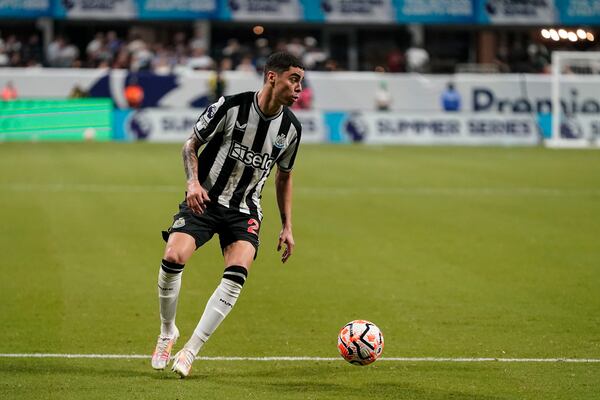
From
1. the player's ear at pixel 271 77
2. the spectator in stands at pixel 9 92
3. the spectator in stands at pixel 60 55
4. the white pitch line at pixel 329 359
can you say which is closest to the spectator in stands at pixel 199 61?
the spectator in stands at pixel 60 55

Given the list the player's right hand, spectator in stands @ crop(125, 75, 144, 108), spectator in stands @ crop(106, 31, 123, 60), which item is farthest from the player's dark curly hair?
spectator in stands @ crop(106, 31, 123, 60)

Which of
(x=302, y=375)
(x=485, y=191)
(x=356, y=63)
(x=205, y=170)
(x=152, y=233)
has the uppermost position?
(x=205, y=170)

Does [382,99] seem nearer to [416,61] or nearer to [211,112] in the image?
[416,61]

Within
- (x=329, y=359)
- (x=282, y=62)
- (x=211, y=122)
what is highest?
(x=282, y=62)

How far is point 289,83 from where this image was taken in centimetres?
782

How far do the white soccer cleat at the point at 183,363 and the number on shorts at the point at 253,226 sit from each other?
1.00 m

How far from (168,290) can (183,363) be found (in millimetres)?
596

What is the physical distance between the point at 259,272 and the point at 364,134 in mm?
24376

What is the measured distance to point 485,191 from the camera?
22.1 m

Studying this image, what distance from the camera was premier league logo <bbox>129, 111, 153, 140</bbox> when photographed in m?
36.4

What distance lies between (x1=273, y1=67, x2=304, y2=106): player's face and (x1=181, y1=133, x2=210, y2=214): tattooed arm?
70 cm

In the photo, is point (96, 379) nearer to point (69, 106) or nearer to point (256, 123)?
point (256, 123)

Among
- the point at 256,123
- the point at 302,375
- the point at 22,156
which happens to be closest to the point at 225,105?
the point at 256,123

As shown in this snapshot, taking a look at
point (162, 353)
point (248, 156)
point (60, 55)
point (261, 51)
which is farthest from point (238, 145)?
point (261, 51)
